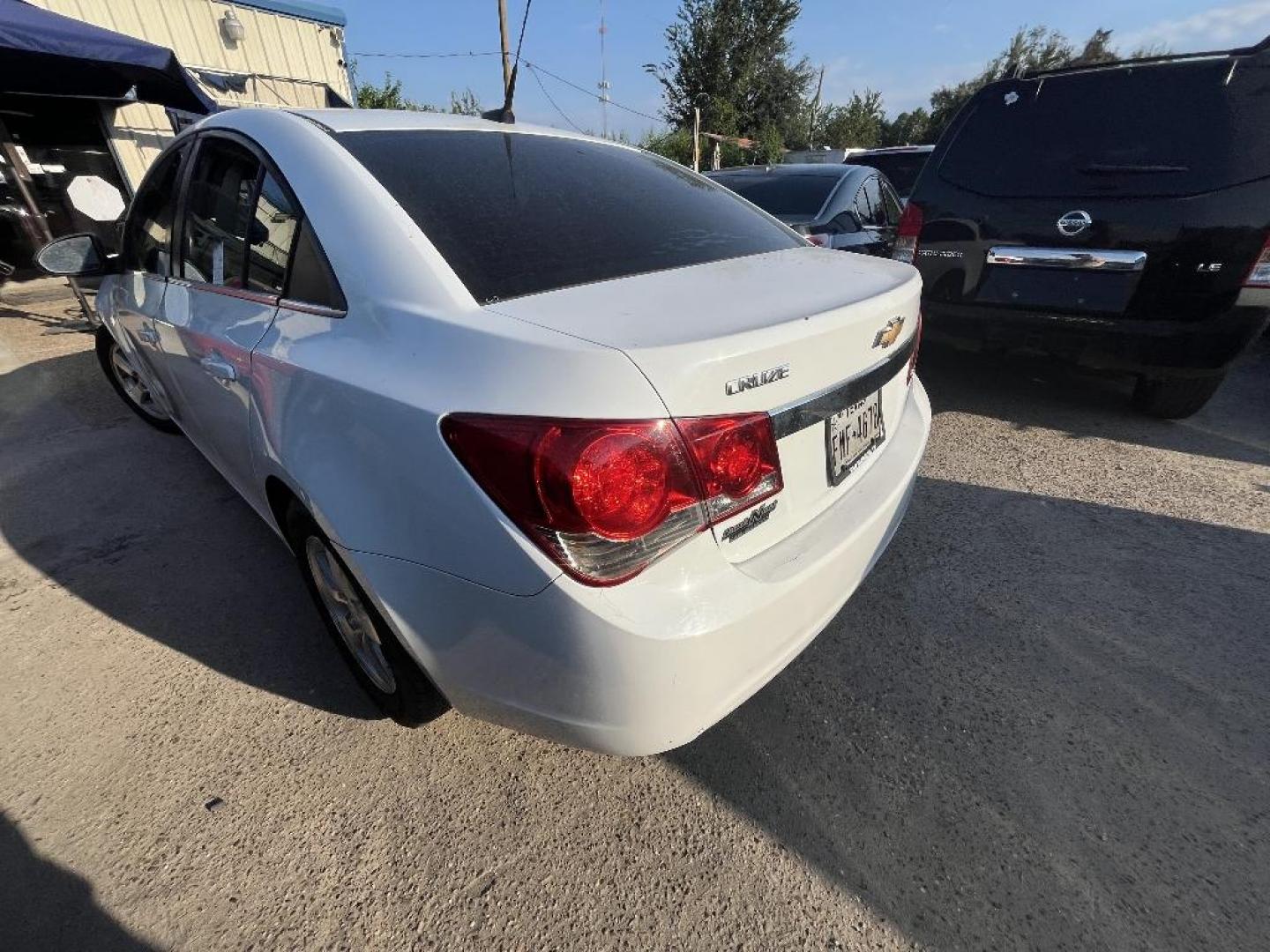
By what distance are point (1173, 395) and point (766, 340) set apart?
378cm

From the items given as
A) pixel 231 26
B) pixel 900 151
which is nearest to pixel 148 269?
pixel 231 26

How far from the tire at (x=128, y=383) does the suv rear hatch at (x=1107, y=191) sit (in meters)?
4.80

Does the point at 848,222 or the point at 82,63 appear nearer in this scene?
the point at 848,222

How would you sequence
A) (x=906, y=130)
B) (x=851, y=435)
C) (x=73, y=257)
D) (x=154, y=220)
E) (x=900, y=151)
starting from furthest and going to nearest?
(x=906, y=130) → (x=900, y=151) → (x=73, y=257) → (x=154, y=220) → (x=851, y=435)

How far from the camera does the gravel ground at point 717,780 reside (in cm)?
138

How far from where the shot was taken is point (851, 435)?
153 cm

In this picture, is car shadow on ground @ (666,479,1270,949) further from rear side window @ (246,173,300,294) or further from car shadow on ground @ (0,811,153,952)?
rear side window @ (246,173,300,294)

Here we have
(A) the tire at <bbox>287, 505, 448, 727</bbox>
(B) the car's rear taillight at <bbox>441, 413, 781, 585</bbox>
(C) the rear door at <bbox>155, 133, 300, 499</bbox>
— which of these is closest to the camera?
(B) the car's rear taillight at <bbox>441, 413, 781, 585</bbox>

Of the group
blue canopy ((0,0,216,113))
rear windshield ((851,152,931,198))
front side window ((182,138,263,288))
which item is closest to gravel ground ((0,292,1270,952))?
front side window ((182,138,263,288))

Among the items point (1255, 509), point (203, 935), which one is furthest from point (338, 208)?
point (1255, 509)

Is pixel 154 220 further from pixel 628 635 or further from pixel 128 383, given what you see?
pixel 628 635

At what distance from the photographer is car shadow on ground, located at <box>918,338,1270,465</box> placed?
3598 millimetres

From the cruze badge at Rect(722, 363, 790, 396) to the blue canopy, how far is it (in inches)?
306

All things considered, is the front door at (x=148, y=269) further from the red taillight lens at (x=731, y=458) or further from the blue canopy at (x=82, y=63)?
the blue canopy at (x=82, y=63)
